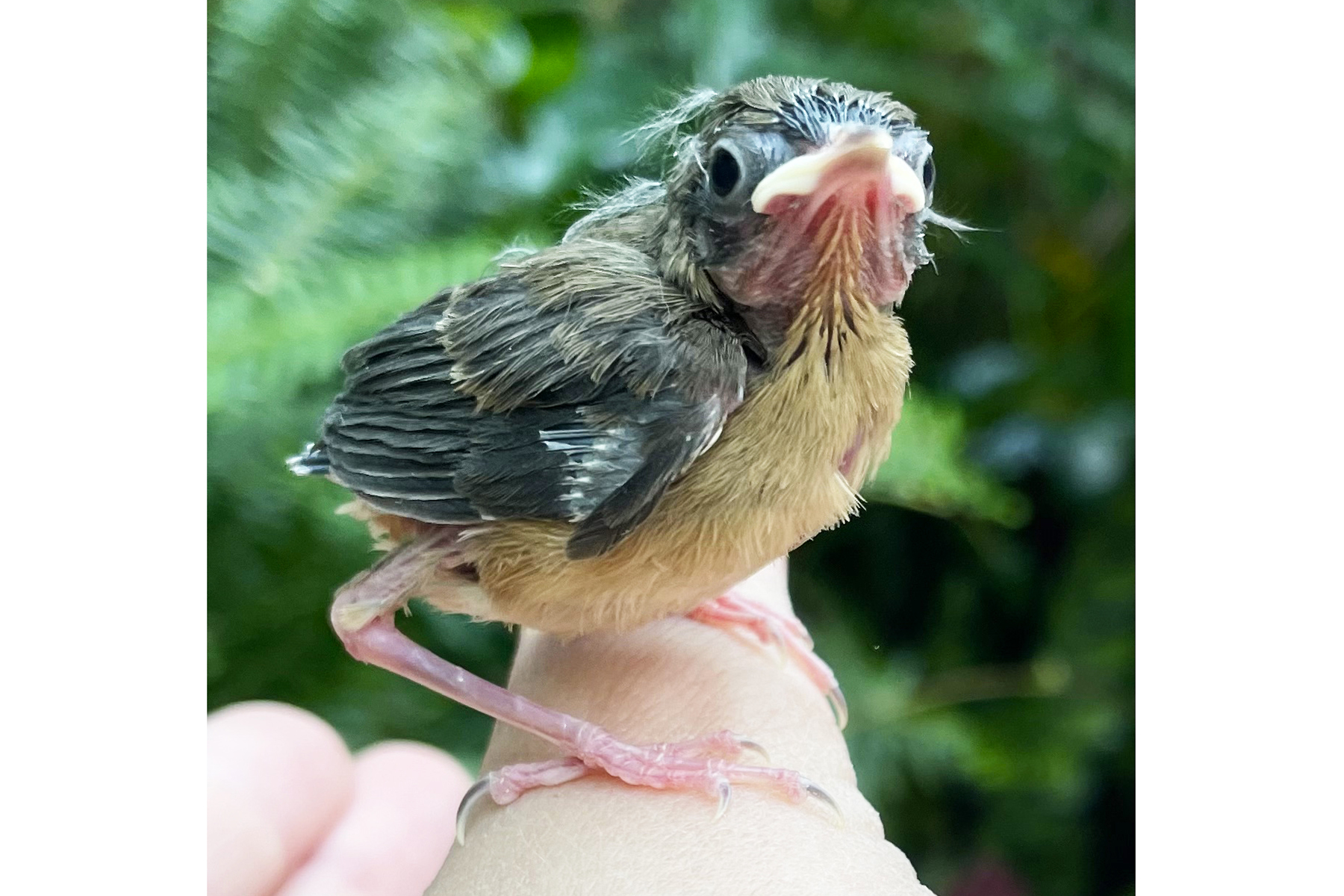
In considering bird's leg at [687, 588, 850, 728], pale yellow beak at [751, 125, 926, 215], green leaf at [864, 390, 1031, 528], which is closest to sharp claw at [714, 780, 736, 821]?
bird's leg at [687, 588, 850, 728]

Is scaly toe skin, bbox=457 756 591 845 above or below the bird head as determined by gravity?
below

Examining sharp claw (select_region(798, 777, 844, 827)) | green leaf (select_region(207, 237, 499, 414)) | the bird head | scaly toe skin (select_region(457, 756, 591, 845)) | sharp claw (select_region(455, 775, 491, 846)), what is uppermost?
the bird head

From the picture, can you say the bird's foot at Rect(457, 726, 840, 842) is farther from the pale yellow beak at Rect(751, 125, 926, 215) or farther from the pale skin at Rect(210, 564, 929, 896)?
the pale yellow beak at Rect(751, 125, 926, 215)

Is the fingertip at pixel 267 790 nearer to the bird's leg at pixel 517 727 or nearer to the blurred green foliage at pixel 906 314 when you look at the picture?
the blurred green foliage at pixel 906 314

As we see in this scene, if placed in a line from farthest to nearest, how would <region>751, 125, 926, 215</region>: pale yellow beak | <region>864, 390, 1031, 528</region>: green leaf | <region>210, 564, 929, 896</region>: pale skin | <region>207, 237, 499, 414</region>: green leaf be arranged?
<region>864, 390, 1031, 528</region>: green leaf < <region>207, 237, 499, 414</region>: green leaf < <region>210, 564, 929, 896</region>: pale skin < <region>751, 125, 926, 215</region>: pale yellow beak

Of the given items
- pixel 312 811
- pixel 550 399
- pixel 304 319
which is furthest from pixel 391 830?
pixel 550 399

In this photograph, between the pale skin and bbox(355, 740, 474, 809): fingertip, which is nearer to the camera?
the pale skin

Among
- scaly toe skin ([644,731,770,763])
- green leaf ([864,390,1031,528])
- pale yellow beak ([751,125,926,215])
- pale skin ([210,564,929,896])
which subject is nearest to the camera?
pale yellow beak ([751,125,926,215])
